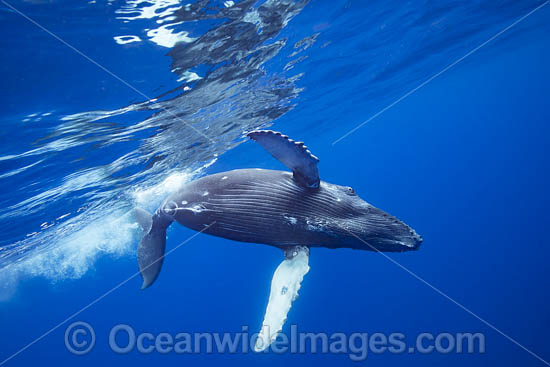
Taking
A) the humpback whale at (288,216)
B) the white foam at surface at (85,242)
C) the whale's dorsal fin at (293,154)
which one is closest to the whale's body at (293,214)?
the humpback whale at (288,216)

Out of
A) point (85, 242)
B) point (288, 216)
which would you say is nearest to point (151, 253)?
point (288, 216)

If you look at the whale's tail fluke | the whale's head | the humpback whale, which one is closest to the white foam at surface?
the whale's tail fluke

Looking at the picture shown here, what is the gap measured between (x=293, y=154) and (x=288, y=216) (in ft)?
2.08

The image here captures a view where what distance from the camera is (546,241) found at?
135 ft

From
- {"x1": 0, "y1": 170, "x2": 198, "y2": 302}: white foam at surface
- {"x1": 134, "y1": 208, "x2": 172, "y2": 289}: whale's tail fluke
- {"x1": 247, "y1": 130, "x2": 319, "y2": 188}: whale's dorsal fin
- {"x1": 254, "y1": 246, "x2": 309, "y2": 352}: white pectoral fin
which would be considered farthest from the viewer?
{"x1": 0, "y1": 170, "x2": 198, "y2": 302}: white foam at surface

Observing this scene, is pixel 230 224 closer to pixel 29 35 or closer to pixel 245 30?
pixel 29 35

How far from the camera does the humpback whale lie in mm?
2730

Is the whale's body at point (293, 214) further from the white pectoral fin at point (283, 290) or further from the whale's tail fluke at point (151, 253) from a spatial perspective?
the whale's tail fluke at point (151, 253)

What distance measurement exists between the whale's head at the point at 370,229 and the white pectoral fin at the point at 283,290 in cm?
51

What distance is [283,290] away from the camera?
9.86 ft

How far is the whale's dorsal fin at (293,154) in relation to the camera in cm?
253

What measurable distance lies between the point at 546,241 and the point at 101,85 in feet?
189

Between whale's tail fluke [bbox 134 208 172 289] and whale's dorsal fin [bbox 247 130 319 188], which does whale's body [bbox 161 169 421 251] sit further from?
whale's tail fluke [bbox 134 208 172 289]

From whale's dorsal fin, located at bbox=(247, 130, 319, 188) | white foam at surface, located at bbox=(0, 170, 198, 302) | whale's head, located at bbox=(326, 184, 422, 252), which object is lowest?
whale's head, located at bbox=(326, 184, 422, 252)
